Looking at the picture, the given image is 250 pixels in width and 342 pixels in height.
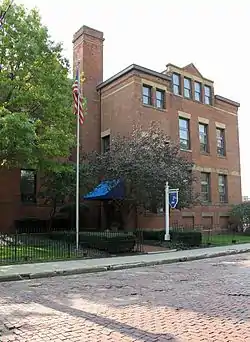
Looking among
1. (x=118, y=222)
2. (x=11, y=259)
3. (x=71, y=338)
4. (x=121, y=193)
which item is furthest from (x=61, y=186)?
(x=71, y=338)

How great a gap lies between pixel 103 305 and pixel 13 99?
15034mm

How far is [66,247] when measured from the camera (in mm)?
19203

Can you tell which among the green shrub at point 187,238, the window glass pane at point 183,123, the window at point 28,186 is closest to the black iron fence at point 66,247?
the green shrub at point 187,238

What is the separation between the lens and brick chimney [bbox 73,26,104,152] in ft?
107

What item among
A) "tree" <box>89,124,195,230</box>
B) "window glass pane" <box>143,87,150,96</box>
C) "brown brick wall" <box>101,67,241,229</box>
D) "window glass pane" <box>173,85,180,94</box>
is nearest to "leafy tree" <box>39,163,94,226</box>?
"tree" <box>89,124,195,230</box>

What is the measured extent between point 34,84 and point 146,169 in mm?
7502

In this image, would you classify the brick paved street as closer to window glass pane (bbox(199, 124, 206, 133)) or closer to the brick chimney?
the brick chimney

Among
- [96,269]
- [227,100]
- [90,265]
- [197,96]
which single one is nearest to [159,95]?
[197,96]

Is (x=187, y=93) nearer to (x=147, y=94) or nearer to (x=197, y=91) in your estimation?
(x=197, y=91)

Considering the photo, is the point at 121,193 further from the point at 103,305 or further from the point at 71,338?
the point at 71,338

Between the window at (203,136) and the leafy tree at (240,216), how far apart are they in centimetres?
569

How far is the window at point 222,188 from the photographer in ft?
118

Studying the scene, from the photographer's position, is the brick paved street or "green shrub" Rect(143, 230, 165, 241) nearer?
the brick paved street

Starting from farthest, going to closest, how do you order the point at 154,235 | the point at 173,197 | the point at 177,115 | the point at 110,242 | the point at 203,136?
1. the point at 203,136
2. the point at 177,115
3. the point at 154,235
4. the point at 173,197
5. the point at 110,242
